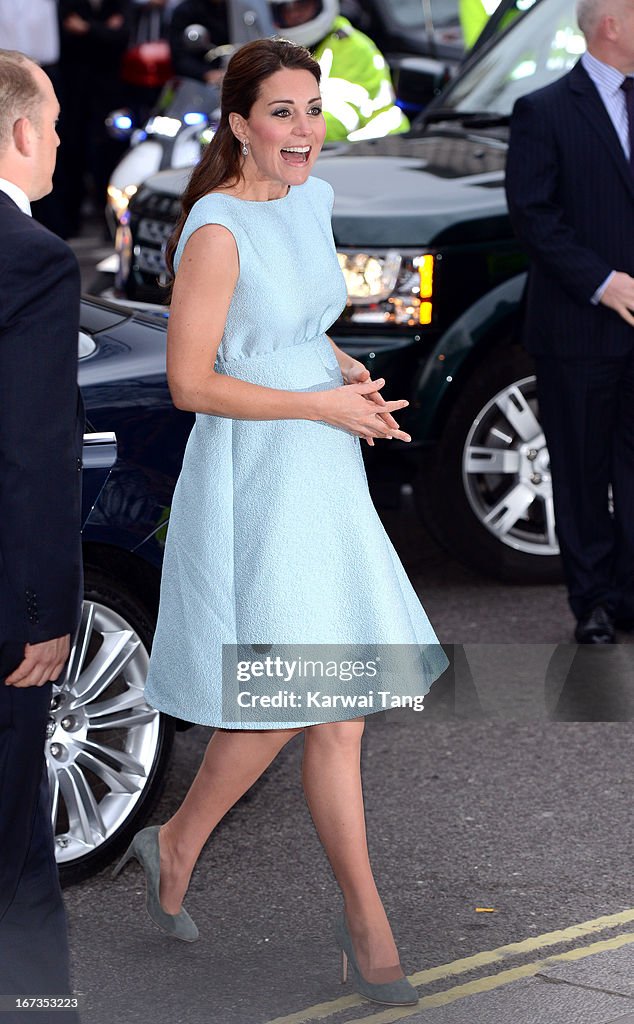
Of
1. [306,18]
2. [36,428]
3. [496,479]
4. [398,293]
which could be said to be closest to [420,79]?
[306,18]

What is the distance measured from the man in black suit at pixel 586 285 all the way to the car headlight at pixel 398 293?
0.55 m

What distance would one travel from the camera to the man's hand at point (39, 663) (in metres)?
2.99

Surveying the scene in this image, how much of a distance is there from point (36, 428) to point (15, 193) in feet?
1.30

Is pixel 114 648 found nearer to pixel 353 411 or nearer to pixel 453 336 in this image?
pixel 353 411

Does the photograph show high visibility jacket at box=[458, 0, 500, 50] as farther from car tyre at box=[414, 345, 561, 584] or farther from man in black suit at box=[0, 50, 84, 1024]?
man in black suit at box=[0, 50, 84, 1024]

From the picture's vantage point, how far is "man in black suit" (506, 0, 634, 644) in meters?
5.79

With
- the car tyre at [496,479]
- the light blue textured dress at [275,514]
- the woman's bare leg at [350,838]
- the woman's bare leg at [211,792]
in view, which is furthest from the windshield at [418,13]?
the woman's bare leg at [350,838]

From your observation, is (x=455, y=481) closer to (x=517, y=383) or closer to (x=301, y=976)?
(x=517, y=383)

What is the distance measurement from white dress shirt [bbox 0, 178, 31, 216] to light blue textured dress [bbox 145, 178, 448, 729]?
2.19 ft

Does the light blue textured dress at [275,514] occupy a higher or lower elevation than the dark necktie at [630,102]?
lower

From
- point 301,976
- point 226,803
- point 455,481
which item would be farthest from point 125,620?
point 455,481

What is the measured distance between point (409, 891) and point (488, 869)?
0.22 meters

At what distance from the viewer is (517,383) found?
6.75m

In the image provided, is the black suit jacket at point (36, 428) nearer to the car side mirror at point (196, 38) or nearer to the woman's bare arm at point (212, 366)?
the woman's bare arm at point (212, 366)
